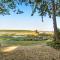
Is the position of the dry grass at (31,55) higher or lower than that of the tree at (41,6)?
lower

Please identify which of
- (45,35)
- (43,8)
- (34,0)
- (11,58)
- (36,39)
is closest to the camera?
(11,58)

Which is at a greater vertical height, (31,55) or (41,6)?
(41,6)

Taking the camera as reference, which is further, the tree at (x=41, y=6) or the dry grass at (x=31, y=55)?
the tree at (x=41, y=6)

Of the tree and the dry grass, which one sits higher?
the tree

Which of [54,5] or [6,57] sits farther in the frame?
[54,5]

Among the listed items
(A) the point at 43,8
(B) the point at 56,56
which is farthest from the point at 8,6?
(B) the point at 56,56

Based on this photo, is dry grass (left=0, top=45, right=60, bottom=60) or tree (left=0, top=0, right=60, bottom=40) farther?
tree (left=0, top=0, right=60, bottom=40)

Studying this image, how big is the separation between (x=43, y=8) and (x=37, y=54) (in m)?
4.94

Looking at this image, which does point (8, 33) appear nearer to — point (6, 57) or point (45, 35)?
point (45, 35)

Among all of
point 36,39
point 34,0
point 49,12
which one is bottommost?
point 36,39

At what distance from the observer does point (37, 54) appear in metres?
8.77

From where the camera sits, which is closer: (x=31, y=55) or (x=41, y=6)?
(x=31, y=55)

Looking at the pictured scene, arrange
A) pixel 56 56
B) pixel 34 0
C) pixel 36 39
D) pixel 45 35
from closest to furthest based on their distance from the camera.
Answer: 1. pixel 56 56
2. pixel 34 0
3. pixel 36 39
4. pixel 45 35

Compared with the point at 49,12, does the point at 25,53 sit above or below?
below
